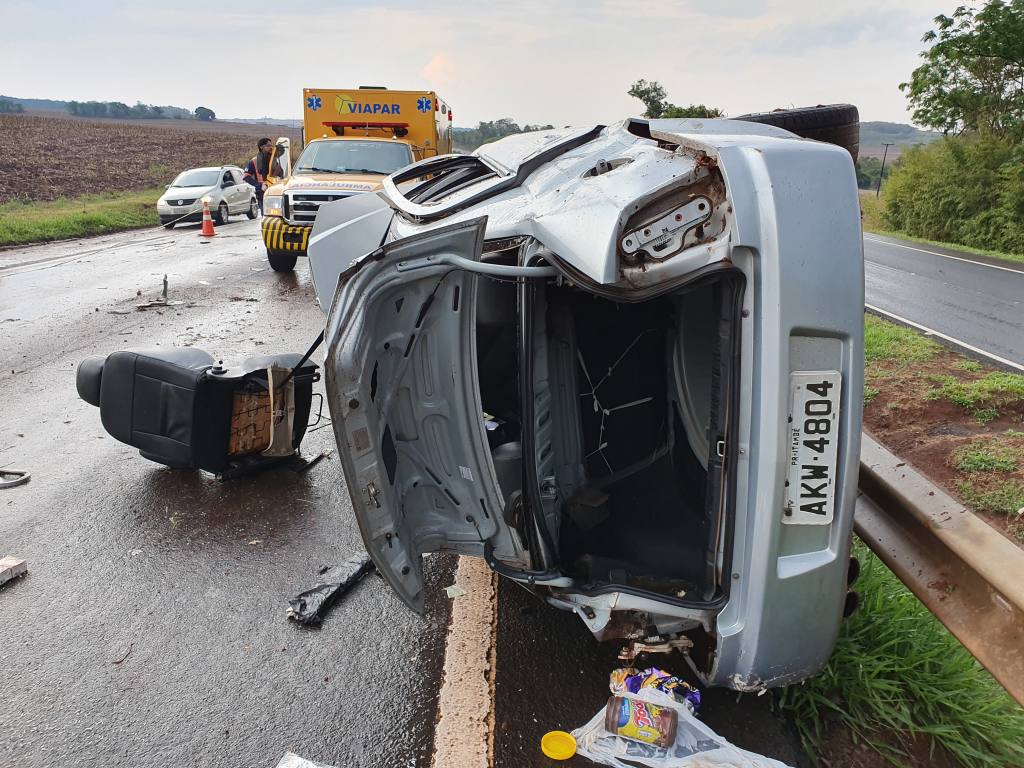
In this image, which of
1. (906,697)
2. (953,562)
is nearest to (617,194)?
(953,562)

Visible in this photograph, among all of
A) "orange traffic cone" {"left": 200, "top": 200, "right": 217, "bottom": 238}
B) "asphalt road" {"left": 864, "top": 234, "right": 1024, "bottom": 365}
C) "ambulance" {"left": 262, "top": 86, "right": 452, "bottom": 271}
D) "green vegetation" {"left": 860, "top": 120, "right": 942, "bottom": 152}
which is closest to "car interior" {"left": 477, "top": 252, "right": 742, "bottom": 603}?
"asphalt road" {"left": 864, "top": 234, "right": 1024, "bottom": 365}

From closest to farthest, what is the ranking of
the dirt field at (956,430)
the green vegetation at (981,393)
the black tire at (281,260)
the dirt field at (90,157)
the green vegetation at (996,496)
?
1. the green vegetation at (996,496)
2. the dirt field at (956,430)
3. the green vegetation at (981,393)
4. the black tire at (281,260)
5. the dirt field at (90,157)

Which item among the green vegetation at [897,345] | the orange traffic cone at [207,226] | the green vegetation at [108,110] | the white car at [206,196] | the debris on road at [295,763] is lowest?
the debris on road at [295,763]

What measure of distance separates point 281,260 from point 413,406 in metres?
9.25

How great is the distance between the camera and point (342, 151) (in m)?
11.2

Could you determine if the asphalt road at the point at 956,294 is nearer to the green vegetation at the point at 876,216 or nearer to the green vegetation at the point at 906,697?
the green vegetation at the point at 906,697

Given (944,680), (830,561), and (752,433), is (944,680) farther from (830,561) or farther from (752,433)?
(752,433)

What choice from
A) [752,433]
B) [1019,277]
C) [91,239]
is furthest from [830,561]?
[91,239]

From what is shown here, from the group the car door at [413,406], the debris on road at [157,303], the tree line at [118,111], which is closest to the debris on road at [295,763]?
the car door at [413,406]

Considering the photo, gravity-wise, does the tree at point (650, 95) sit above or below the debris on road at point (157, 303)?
above

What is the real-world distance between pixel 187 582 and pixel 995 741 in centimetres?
321

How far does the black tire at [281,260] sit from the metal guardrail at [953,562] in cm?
961

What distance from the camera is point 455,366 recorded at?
272cm

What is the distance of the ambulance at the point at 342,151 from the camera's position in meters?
10.1
